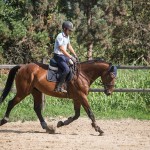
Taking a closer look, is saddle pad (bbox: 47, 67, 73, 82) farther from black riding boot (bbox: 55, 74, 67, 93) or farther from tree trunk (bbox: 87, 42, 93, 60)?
tree trunk (bbox: 87, 42, 93, 60)

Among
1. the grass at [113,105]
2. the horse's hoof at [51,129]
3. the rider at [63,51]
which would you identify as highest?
the rider at [63,51]

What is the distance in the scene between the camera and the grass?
1181 centimetres

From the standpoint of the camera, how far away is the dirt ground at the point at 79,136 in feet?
24.9

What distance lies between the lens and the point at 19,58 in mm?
21375

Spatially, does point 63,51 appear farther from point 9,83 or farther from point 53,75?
point 9,83

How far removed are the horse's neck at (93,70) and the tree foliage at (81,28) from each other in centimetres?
1082

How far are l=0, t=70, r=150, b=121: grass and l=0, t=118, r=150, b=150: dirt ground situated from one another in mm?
775

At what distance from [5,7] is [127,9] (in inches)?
271

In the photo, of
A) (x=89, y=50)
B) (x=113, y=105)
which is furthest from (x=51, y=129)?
(x=89, y=50)

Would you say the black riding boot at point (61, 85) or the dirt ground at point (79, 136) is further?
the black riding boot at point (61, 85)

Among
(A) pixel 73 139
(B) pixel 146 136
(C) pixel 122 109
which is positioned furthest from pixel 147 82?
(A) pixel 73 139

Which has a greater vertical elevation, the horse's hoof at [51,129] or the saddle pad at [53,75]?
the saddle pad at [53,75]

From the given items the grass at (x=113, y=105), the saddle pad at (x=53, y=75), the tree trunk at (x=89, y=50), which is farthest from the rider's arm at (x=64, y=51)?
the tree trunk at (x=89, y=50)

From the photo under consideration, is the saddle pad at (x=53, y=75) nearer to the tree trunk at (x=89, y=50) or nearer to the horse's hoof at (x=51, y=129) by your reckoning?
the horse's hoof at (x=51, y=129)
